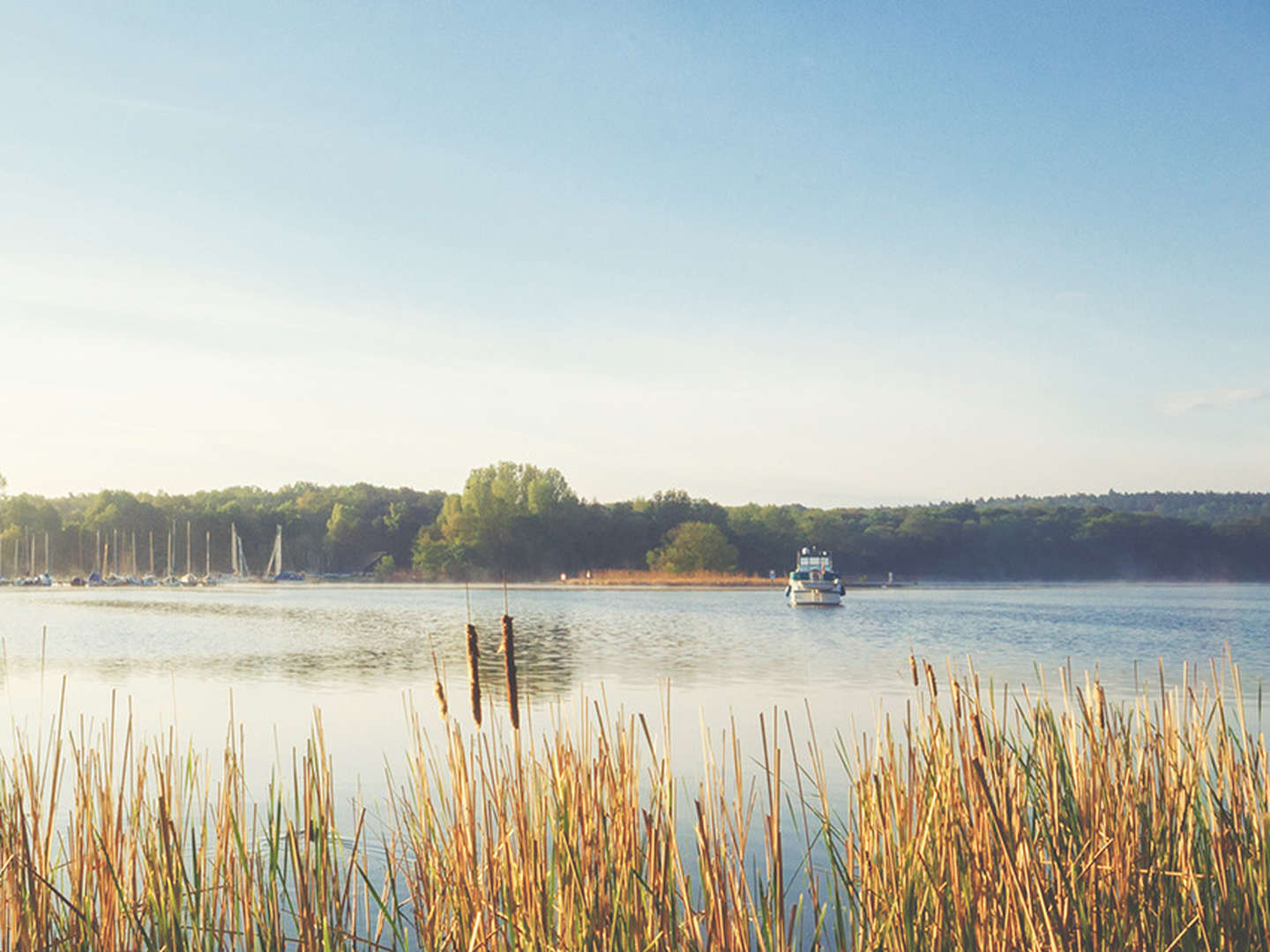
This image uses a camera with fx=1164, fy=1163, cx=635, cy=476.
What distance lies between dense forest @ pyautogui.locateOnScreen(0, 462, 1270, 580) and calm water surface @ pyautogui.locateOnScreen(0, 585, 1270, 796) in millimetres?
40587

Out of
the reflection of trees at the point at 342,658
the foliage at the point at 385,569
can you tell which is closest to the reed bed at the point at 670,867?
the reflection of trees at the point at 342,658

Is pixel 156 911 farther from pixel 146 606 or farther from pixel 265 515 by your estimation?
pixel 265 515

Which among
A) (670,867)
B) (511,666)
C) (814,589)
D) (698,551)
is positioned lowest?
(814,589)

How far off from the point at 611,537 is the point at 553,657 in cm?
6778

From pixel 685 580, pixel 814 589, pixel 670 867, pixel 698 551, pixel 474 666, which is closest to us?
pixel 474 666

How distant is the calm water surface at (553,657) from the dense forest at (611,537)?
40587 millimetres

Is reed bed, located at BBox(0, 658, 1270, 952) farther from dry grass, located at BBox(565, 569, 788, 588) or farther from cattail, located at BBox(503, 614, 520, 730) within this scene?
dry grass, located at BBox(565, 569, 788, 588)

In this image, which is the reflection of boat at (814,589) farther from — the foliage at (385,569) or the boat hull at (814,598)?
the foliage at (385,569)

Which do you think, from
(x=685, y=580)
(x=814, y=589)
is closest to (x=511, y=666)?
(x=814, y=589)

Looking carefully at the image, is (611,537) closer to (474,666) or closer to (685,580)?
(685,580)

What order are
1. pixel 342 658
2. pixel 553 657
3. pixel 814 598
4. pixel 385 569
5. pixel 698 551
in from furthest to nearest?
pixel 385 569 < pixel 698 551 < pixel 814 598 < pixel 553 657 < pixel 342 658

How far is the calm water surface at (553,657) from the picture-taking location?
1246 cm

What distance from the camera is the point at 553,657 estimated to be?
70.9ft

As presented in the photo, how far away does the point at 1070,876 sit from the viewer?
3.25 meters
